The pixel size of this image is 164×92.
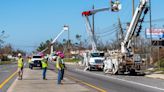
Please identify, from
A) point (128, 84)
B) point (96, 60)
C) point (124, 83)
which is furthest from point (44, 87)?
point (96, 60)

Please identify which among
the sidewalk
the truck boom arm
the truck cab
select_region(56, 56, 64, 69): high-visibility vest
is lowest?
the sidewalk

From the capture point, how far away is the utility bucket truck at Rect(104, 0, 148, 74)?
43.0m

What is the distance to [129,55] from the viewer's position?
4394 cm

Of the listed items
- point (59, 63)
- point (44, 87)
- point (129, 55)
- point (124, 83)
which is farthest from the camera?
point (129, 55)

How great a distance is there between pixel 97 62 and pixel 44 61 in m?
23.0

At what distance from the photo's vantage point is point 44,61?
32.7 m

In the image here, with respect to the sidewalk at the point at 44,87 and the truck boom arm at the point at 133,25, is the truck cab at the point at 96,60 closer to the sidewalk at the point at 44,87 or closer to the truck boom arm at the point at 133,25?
the truck boom arm at the point at 133,25

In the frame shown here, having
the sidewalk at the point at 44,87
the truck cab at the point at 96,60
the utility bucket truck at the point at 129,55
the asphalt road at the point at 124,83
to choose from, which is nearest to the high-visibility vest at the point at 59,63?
the sidewalk at the point at 44,87

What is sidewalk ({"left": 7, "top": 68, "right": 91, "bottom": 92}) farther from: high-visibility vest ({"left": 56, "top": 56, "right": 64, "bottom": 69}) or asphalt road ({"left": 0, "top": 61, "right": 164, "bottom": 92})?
high-visibility vest ({"left": 56, "top": 56, "right": 64, "bottom": 69})

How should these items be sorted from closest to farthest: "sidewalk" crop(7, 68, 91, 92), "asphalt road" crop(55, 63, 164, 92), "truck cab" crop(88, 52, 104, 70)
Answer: "sidewalk" crop(7, 68, 91, 92) → "asphalt road" crop(55, 63, 164, 92) → "truck cab" crop(88, 52, 104, 70)

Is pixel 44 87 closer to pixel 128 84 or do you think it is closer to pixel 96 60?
pixel 128 84

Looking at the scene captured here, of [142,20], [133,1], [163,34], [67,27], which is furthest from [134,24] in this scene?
[67,27]

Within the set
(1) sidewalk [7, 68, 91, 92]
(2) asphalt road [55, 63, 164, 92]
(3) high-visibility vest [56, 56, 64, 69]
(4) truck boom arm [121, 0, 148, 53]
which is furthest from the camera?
(4) truck boom arm [121, 0, 148, 53]

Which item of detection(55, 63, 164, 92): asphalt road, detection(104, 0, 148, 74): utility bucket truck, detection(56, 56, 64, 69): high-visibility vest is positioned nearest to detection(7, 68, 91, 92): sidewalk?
detection(56, 56, 64, 69): high-visibility vest
